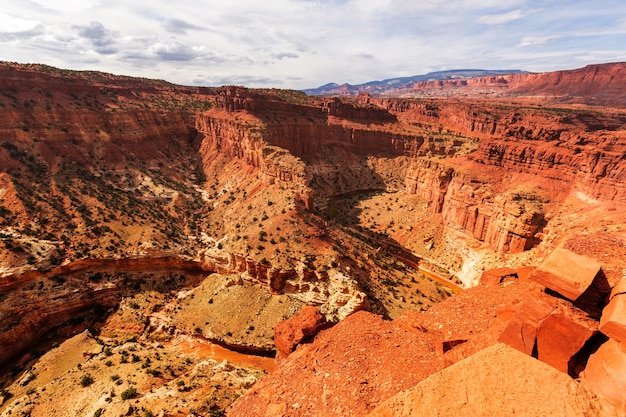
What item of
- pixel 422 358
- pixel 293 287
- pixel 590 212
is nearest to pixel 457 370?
pixel 422 358

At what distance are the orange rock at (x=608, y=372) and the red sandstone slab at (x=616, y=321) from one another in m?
0.23

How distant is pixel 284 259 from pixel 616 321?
28838 millimetres

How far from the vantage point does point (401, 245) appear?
5822 cm

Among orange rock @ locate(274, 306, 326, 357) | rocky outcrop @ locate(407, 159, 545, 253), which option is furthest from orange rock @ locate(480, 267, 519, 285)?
rocky outcrop @ locate(407, 159, 545, 253)

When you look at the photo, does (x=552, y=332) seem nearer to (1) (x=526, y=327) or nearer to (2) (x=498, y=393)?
(1) (x=526, y=327)

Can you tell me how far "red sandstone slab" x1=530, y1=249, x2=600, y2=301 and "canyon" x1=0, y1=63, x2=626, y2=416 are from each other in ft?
0.31

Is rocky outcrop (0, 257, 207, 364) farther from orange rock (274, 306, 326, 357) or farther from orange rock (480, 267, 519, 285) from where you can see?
orange rock (480, 267, 519, 285)

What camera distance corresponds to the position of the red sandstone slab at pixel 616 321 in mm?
9594

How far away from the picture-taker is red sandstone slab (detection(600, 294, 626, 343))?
959 centimetres

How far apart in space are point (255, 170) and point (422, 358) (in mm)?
54286

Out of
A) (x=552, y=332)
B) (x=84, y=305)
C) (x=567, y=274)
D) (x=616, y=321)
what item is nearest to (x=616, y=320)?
(x=616, y=321)

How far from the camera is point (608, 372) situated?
8906mm

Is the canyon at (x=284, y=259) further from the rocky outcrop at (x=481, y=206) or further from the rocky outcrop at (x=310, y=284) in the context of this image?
the rocky outcrop at (x=481, y=206)

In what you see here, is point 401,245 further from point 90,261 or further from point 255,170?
point 90,261
